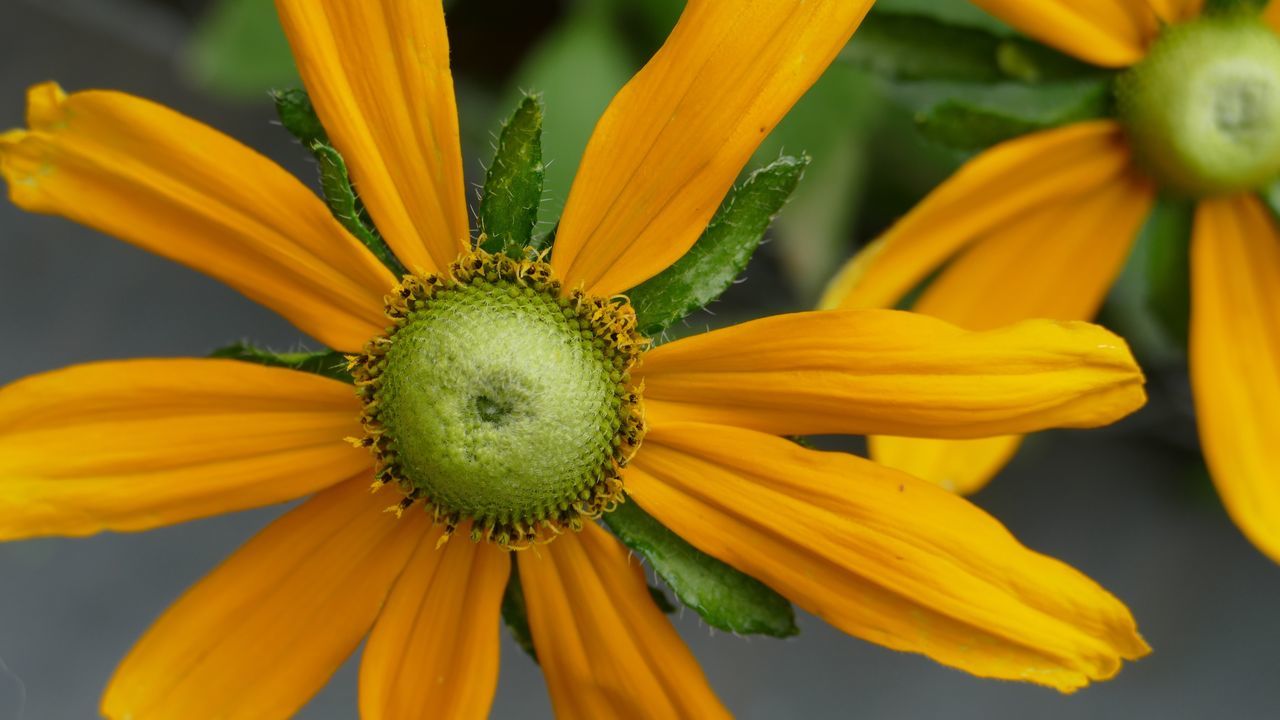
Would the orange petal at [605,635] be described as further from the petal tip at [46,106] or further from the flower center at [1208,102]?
the flower center at [1208,102]

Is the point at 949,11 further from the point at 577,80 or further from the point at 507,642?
the point at 507,642

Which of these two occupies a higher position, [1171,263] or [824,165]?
[824,165]

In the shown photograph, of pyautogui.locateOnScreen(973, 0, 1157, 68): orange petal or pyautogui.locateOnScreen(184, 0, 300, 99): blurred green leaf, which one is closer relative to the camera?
pyautogui.locateOnScreen(973, 0, 1157, 68): orange petal

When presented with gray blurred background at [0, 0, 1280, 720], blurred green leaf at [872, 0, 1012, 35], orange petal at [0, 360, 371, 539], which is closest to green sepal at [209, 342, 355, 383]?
orange petal at [0, 360, 371, 539]

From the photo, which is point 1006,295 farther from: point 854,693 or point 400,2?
point 854,693

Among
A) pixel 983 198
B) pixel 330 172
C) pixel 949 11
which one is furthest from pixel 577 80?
pixel 330 172

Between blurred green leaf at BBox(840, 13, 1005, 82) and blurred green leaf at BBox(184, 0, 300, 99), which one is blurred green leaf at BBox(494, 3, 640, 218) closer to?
blurred green leaf at BBox(184, 0, 300, 99)
